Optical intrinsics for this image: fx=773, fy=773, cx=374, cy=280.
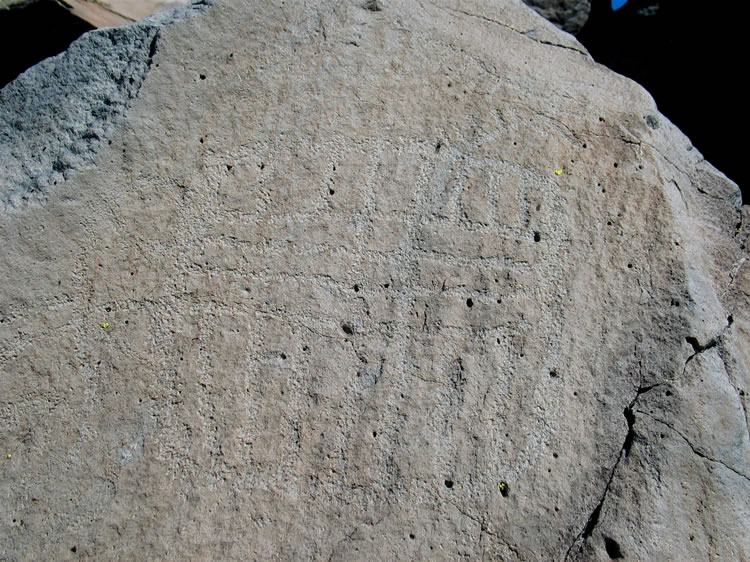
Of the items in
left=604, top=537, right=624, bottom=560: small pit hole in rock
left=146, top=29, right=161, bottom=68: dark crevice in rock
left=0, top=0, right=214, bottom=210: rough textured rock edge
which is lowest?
left=604, top=537, right=624, bottom=560: small pit hole in rock

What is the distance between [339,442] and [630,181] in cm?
81

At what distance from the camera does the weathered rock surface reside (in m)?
2.51

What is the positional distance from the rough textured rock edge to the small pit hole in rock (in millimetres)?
1248

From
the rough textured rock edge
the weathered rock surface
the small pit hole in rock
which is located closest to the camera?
the small pit hole in rock

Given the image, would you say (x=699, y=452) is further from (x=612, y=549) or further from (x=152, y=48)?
(x=152, y=48)

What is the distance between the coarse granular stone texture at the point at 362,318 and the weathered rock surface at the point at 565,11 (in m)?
0.95

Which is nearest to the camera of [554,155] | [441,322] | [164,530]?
[164,530]

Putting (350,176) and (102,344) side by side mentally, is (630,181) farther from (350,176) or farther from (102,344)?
(102,344)

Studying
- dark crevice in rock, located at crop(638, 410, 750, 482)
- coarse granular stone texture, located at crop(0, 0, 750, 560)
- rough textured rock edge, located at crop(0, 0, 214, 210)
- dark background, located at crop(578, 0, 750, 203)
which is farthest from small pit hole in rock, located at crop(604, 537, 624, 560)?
dark background, located at crop(578, 0, 750, 203)

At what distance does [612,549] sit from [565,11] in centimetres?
178

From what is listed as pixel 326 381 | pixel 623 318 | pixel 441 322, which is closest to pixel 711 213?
pixel 623 318

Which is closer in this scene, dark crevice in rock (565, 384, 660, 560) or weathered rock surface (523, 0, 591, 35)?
dark crevice in rock (565, 384, 660, 560)

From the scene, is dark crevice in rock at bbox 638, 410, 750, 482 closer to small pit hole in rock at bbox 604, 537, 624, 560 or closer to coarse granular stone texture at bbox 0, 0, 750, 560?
coarse granular stone texture at bbox 0, 0, 750, 560

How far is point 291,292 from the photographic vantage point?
1526 mm
